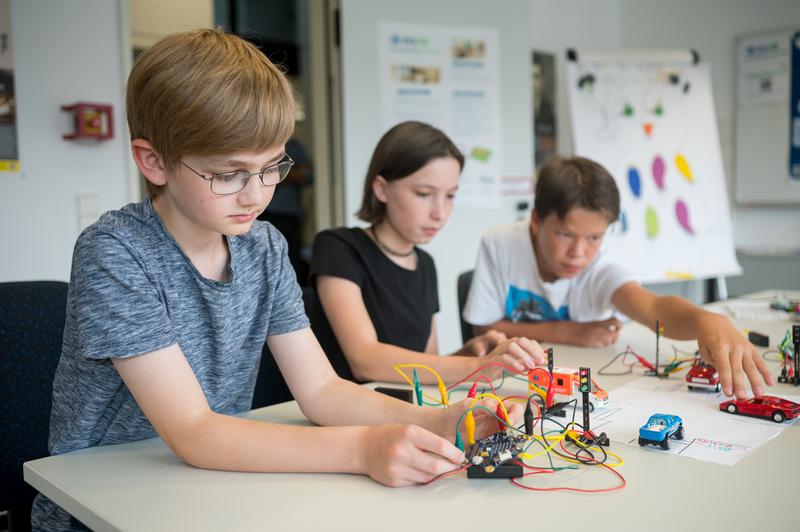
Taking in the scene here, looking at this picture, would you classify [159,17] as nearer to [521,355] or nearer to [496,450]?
[521,355]

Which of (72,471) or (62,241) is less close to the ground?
(62,241)

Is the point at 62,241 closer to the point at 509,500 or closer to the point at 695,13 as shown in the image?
the point at 509,500

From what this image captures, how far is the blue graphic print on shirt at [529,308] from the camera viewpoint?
6.01ft

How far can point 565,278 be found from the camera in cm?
182

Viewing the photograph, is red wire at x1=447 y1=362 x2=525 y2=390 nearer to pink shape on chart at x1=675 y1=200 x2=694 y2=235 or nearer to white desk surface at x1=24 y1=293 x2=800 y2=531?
white desk surface at x1=24 y1=293 x2=800 y2=531

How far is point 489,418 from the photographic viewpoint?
2.92 ft

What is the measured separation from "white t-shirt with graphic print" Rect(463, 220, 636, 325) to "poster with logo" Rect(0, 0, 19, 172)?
1694 millimetres

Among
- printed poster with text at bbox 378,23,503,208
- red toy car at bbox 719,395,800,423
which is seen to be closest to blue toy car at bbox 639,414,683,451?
red toy car at bbox 719,395,800,423

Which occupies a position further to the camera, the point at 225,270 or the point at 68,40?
the point at 68,40

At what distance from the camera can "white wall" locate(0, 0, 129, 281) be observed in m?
2.38

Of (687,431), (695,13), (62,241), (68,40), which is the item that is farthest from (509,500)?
(695,13)

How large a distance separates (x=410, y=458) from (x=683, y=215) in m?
3.28

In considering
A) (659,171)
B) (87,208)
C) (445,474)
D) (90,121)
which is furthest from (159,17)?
(445,474)

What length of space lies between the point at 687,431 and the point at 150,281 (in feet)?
2.54
